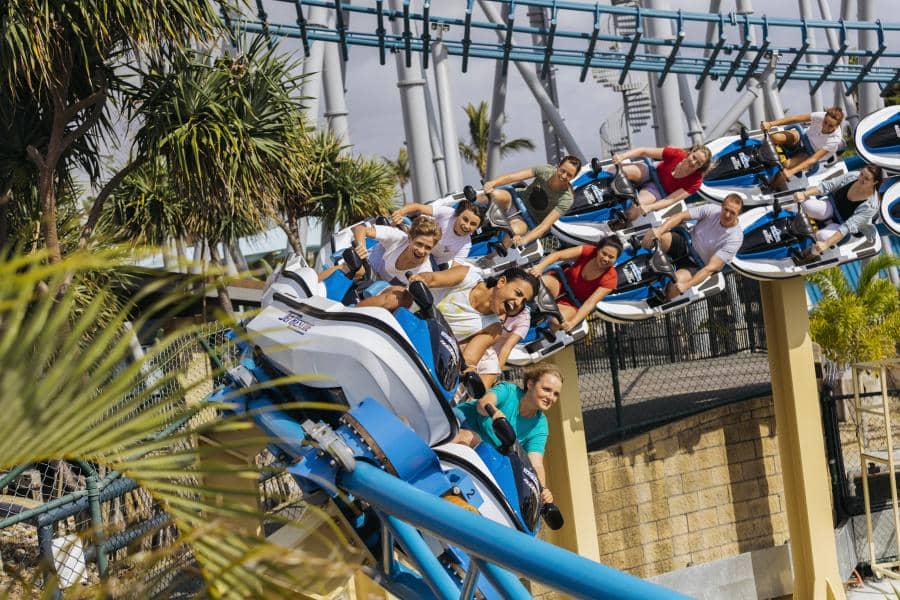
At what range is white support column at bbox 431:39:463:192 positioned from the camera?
43.2 ft

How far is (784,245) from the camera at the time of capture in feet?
23.0

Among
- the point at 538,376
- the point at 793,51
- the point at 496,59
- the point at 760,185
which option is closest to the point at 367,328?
the point at 538,376

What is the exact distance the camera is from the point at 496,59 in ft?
47.5

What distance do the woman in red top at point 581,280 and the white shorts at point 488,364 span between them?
144cm

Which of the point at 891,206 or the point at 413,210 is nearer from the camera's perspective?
the point at 413,210

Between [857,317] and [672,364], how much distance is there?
269 cm

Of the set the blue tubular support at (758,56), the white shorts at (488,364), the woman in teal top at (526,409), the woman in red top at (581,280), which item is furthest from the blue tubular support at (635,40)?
the woman in teal top at (526,409)

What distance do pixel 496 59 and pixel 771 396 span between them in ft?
25.6

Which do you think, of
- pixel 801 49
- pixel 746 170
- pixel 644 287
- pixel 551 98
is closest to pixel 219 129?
pixel 644 287

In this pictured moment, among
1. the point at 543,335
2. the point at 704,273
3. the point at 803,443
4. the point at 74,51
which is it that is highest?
the point at 74,51

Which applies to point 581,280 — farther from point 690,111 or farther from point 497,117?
point 690,111

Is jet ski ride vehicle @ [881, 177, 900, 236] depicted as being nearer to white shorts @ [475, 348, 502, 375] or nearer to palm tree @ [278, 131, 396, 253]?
white shorts @ [475, 348, 502, 375]

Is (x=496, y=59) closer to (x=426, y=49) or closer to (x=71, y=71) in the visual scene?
(x=426, y=49)

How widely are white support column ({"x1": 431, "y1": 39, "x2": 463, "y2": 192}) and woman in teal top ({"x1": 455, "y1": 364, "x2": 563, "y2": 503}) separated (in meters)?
9.55
